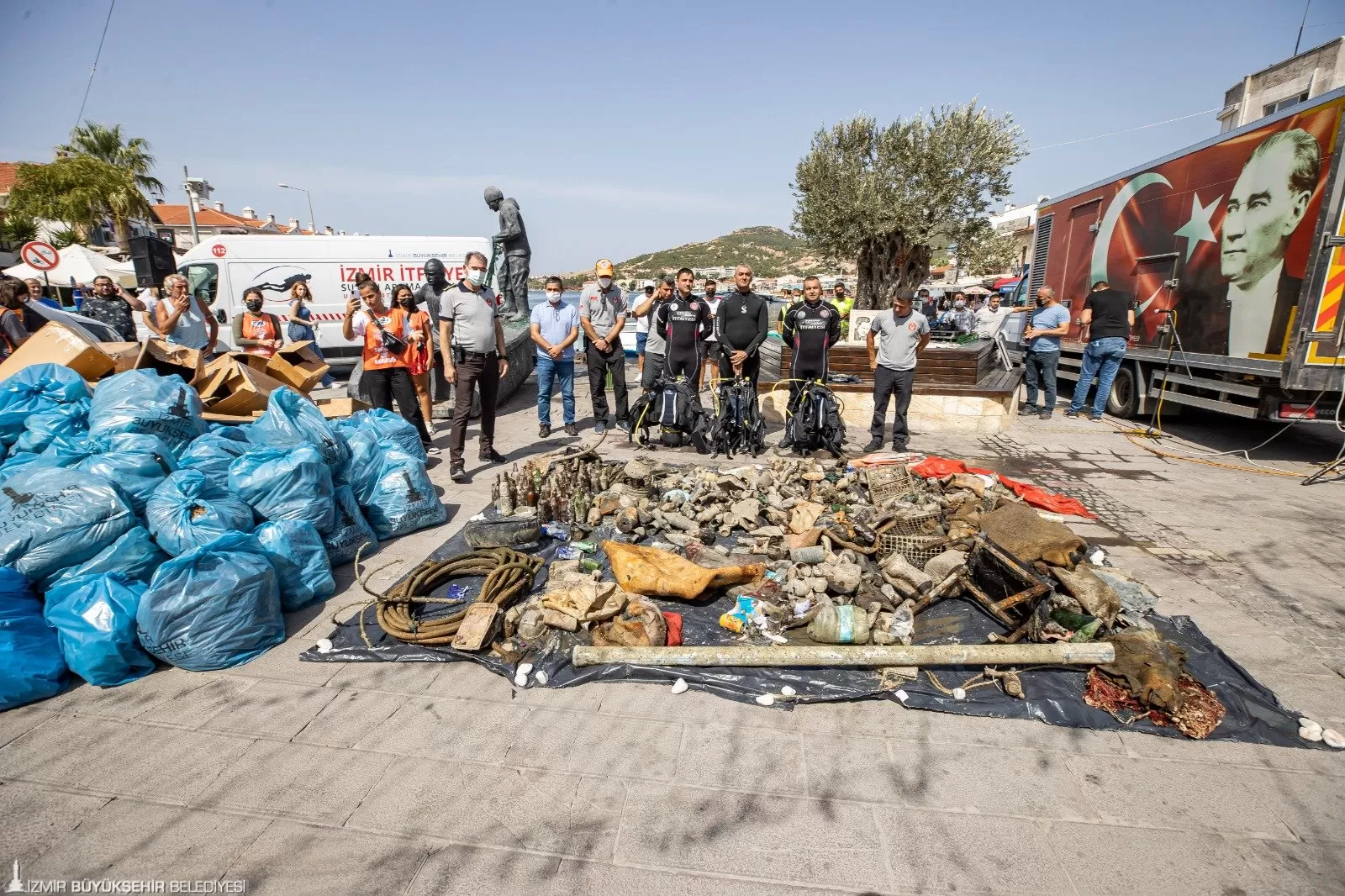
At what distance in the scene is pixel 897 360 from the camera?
6.79 meters

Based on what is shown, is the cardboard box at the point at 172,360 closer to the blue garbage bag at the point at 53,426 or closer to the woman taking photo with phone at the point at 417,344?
the blue garbage bag at the point at 53,426

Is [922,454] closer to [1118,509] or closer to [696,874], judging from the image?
[1118,509]

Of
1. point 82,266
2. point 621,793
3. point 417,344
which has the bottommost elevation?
point 621,793

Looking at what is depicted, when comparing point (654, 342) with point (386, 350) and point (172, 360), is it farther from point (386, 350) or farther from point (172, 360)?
point (172, 360)

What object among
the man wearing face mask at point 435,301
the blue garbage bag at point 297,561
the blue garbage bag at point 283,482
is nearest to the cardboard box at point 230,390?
the blue garbage bag at point 283,482

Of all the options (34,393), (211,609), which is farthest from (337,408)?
(211,609)

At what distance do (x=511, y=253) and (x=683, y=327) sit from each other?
17.1ft

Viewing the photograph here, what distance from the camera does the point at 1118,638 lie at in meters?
2.93

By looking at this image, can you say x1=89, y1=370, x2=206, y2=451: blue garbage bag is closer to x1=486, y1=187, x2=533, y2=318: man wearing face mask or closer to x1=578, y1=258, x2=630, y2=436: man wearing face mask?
x1=578, y1=258, x2=630, y2=436: man wearing face mask

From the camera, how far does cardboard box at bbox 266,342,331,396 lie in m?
5.91

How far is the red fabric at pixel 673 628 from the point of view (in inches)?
124

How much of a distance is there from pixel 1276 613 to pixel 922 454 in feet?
11.3

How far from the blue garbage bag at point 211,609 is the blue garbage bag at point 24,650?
1.17ft

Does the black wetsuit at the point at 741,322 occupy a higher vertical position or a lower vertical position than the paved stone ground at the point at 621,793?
higher
